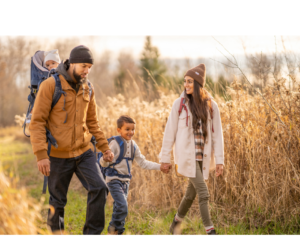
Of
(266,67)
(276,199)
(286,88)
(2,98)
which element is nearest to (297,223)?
(276,199)

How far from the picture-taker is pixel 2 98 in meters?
16.0

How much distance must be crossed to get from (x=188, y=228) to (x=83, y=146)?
1847mm

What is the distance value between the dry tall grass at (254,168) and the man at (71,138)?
6.11 feet

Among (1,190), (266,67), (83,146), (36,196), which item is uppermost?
(266,67)

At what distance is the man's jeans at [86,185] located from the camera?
3.09 m

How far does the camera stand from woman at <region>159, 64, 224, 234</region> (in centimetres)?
339

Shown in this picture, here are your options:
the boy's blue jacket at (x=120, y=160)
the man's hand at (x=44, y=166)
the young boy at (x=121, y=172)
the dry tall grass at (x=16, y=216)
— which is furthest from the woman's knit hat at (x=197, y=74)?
the dry tall grass at (x=16, y=216)

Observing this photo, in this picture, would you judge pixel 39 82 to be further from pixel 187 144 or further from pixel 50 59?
pixel 187 144

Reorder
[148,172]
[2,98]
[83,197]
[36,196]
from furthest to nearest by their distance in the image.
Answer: [2,98]
[36,196]
[83,197]
[148,172]

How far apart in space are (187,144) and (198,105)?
46 cm

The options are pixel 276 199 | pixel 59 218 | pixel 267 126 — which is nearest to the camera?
pixel 59 218

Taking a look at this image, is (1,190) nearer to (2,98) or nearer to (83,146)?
(83,146)

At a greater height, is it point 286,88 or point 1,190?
point 286,88

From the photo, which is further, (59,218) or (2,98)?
(2,98)
